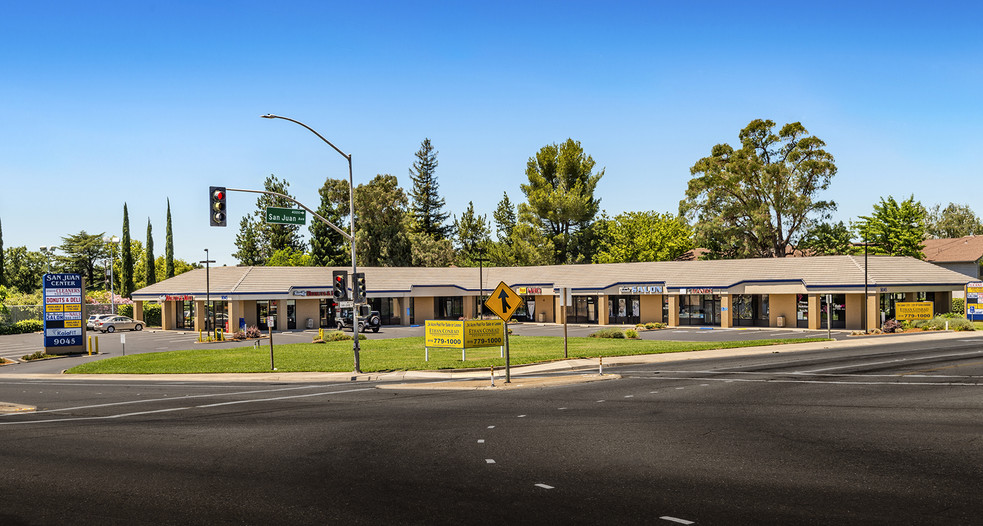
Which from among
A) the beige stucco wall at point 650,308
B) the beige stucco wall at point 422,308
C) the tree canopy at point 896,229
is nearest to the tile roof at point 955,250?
the tree canopy at point 896,229

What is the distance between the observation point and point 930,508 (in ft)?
27.5

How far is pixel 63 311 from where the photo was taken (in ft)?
134

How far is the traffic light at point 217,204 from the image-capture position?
23927 millimetres

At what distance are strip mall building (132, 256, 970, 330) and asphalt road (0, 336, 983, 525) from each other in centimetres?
3158

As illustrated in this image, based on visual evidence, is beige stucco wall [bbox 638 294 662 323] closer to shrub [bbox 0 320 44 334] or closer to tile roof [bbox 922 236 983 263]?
tile roof [bbox 922 236 983 263]

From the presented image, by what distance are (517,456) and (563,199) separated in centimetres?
7857

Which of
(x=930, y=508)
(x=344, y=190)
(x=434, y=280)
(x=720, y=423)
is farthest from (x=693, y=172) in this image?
(x=930, y=508)

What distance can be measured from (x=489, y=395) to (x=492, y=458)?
848cm

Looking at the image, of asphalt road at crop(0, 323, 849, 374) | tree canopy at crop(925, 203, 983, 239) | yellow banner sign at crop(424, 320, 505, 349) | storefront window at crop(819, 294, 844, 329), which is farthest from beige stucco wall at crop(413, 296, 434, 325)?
tree canopy at crop(925, 203, 983, 239)

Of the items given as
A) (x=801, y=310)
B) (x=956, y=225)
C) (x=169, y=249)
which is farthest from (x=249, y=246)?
(x=956, y=225)

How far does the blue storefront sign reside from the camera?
1597 inches

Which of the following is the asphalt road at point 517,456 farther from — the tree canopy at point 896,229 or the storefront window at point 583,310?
the tree canopy at point 896,229

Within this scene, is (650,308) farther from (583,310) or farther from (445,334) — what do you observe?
(445,334)

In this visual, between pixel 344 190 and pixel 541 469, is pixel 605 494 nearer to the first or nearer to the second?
pixel 541 469
